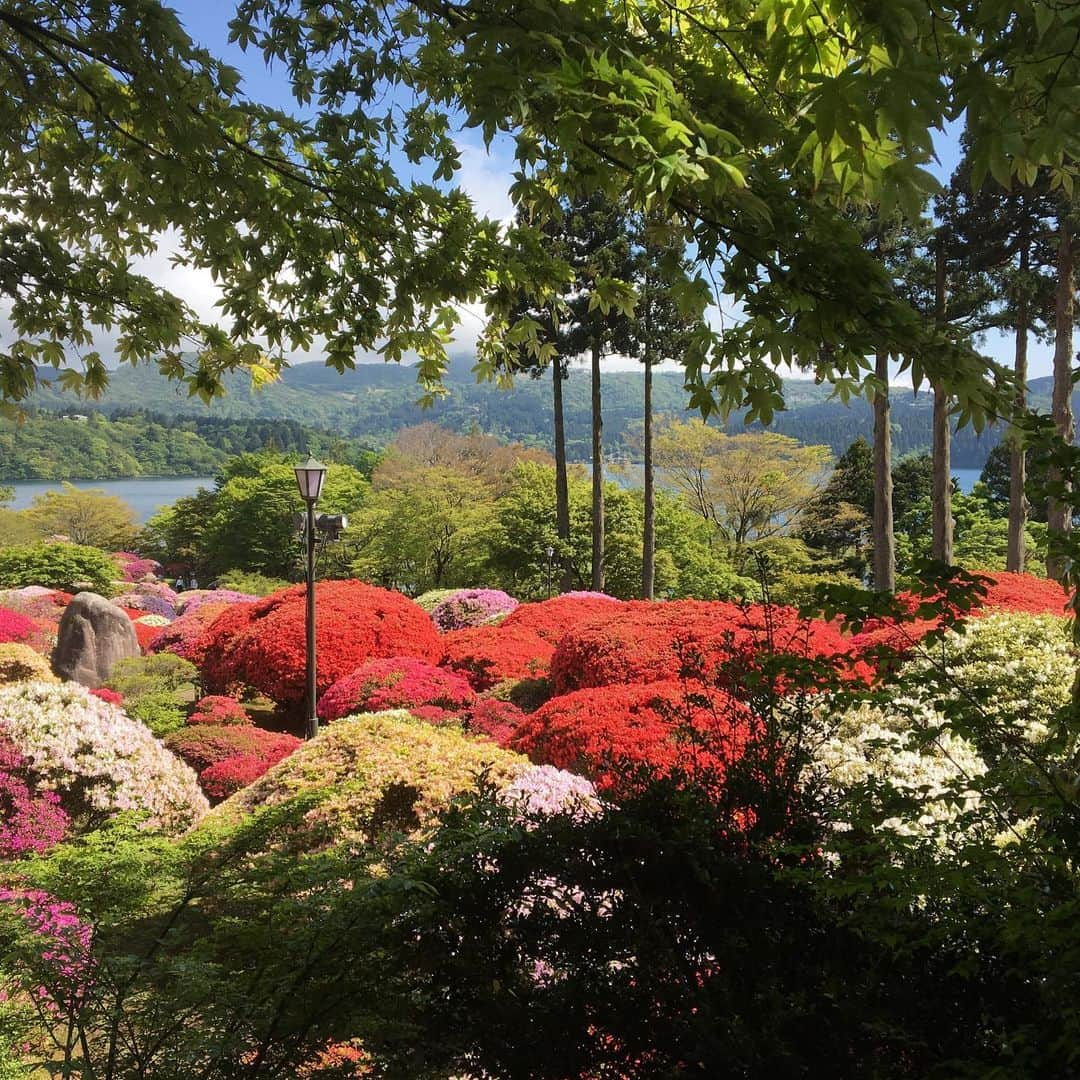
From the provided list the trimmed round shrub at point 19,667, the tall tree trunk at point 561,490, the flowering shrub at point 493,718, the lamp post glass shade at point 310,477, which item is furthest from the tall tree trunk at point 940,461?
the trimmed round shrub at point 19,667

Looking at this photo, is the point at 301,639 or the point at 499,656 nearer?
the point at 499,656

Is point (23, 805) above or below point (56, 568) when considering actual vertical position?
above

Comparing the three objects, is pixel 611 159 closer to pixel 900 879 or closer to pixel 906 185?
pixel 906 185

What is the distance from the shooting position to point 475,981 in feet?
7.36

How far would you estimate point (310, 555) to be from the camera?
854 cm

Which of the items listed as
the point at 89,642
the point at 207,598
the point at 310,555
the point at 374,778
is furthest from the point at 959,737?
the point at 207,598

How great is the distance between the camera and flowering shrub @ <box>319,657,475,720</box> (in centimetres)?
795

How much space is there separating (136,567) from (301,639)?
2471cm

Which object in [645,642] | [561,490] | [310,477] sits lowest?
[645,642]

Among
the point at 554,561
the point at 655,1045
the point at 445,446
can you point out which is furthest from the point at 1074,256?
the point at 445,446

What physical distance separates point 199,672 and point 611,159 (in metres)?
10.5

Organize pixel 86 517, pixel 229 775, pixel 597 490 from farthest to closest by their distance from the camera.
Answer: pixel 86 517, pixel 597 490, pixel 229 775

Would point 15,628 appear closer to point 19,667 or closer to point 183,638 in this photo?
point 183,638

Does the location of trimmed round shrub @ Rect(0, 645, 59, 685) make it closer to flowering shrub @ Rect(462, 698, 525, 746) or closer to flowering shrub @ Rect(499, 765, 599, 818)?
flowering shrub @ Rect(462, 698, 525, 746)
